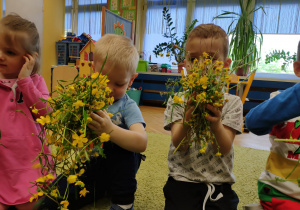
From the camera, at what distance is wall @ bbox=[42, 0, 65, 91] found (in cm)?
418

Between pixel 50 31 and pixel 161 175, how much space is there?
3.88 m

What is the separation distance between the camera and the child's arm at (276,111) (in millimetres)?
630

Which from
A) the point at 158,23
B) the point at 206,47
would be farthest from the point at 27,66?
the point at 158,23

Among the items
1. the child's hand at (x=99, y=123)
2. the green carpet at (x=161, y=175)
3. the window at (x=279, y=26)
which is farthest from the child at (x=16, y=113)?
the window at (x=279, y=26)

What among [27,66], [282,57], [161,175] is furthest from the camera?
[282,57]

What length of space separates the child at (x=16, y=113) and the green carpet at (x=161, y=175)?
0.99 feet

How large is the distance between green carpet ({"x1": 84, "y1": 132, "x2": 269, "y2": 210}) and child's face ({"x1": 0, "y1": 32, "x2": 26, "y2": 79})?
68 cm

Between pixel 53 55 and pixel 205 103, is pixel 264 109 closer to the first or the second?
pixel 205 103

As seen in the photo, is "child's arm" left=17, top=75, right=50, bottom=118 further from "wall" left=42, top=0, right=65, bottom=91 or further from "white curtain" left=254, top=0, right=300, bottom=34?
"white curtain" left=254, top=0, right=300, bottom=34

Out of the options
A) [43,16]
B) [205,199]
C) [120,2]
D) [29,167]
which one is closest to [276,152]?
[205,199]

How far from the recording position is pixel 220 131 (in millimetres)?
744

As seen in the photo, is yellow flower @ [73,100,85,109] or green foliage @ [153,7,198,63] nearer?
yellow flower @ [73,100,85,109]

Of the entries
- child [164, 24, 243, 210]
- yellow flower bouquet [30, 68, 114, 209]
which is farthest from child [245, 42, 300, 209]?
yellow flower bouquet [30, 68, 114, 209]

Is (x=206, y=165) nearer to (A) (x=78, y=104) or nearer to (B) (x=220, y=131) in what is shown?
(B) (x=220, y=131)
